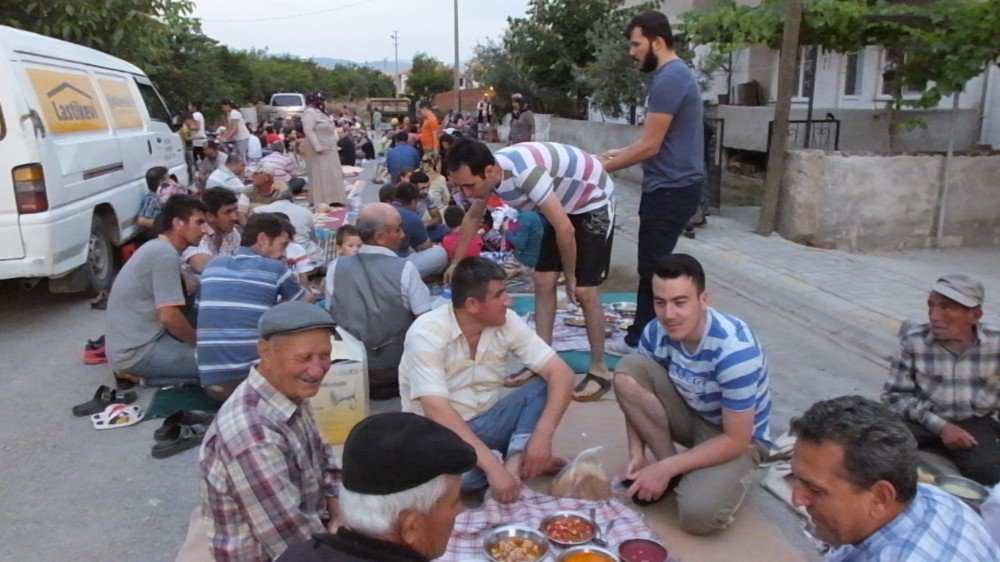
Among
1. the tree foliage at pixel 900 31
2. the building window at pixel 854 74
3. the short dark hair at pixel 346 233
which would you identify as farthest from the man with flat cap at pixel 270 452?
the building window at pixel 854 74

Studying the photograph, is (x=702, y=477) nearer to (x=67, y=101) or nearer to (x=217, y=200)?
(x=217, y=200)

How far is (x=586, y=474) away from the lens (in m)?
3.43

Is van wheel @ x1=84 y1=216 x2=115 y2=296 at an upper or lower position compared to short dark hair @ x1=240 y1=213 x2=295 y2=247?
lower

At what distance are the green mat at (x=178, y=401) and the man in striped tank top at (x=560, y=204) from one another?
170 cm

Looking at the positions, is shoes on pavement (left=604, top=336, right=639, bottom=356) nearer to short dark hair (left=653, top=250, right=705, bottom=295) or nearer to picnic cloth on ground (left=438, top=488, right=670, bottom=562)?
picnic cloth on ground (left=438, top=488, right=670, bottom=562)

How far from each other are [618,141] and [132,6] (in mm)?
8242

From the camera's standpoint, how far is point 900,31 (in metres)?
8.19

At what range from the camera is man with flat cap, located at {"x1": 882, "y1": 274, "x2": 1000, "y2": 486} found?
11.3 ft

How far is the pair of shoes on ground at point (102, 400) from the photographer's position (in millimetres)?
4551

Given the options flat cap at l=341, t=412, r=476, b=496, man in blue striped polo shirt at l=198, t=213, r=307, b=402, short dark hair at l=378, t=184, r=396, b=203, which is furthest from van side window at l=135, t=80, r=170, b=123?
flat cap at l=341, t=412, r=476, b=496

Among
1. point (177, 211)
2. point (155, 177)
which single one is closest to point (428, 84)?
point (155, 177)

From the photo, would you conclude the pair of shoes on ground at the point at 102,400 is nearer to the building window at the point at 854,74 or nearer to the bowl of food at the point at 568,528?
the bowl of food at the point at 568,528

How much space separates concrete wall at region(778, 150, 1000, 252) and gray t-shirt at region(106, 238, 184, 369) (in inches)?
247

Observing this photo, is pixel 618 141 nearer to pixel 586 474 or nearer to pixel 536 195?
pixel 536 195
